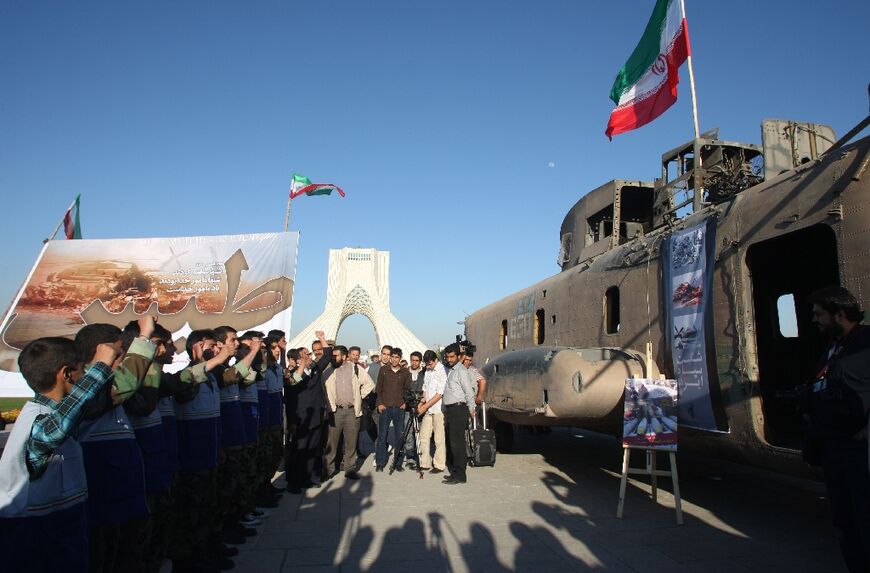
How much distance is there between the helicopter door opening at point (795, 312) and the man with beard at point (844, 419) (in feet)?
9.65

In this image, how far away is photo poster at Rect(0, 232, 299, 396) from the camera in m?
13.6

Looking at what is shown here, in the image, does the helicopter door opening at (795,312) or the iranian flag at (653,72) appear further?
the iranian flag at (653,72)

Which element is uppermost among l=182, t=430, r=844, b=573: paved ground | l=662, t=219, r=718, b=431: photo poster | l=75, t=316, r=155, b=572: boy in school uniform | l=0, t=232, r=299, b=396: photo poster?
l=0, t=232, r=299, b=396: photo poster

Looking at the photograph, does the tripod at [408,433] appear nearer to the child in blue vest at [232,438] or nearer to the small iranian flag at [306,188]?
the child in blue vest at [232,438]

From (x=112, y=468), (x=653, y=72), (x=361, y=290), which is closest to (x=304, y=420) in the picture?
(x=112, y=468)

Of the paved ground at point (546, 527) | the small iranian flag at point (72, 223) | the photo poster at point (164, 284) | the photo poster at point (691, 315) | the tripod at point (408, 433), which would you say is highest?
the small iranian flag at point (72, 223)

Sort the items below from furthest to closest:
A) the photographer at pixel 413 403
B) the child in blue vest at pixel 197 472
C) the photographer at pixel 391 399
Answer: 1. the photographer at pixel 413 403
2. the photographer at pixel 391 399
3. the child in blue vest at pixel 197 472

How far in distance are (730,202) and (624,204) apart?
12.4 ft

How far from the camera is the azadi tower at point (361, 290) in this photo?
67.7 m

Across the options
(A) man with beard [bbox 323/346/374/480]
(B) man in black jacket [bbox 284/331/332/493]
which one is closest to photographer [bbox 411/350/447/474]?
(A) man with beard [bbox 323/346/374/480]

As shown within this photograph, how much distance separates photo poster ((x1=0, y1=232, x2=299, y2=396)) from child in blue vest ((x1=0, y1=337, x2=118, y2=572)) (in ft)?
35.8

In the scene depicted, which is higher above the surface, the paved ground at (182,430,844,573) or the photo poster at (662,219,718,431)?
the photo poster at (662,219,718,431)

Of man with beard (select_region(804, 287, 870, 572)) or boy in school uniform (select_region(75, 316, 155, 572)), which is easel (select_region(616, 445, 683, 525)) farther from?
boy in school uniform (select_region(75, 316, 155, 572))

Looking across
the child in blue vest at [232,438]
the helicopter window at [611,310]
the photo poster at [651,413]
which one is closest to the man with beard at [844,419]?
the photo poster at [651,413]
